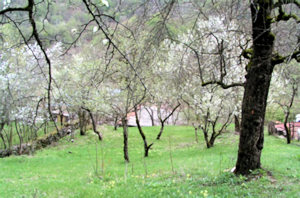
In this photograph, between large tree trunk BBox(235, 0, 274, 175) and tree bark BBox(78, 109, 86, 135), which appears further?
tree bark BBox(78, 109, 86, 135)

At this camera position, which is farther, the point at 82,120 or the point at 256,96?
the point at 82,120

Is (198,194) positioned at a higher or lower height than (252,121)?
lower

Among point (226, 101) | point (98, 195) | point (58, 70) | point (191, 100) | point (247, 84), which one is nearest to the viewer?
point (98, 195)

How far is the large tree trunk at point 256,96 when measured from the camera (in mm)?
5328

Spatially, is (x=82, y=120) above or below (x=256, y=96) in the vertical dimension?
below

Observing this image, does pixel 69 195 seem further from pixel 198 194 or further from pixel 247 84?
pixel 247 84

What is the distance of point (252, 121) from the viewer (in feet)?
17.8

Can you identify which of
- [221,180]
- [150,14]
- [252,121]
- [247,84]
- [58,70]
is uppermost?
[58,70]

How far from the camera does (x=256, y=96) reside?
213 inches

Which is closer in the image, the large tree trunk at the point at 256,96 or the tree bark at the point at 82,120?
the large tree trunk at the point at 256,96

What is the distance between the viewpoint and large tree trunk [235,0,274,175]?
17.5 feet

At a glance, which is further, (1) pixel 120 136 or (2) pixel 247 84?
(1) pixel 120 136

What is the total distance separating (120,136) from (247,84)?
735 inches

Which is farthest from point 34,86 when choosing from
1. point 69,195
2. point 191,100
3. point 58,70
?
point 69,195
